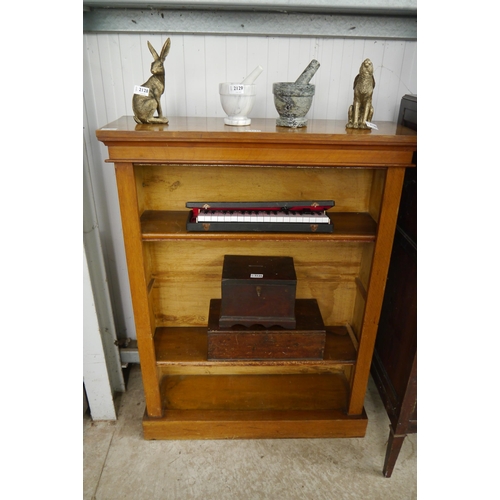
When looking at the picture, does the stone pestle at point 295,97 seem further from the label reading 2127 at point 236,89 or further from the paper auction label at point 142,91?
the paper auction label at point 142,91

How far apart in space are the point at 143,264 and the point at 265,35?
3.63ft

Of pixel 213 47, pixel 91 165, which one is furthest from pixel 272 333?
pixel 213 47

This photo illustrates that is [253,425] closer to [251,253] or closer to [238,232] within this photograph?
[251,253]

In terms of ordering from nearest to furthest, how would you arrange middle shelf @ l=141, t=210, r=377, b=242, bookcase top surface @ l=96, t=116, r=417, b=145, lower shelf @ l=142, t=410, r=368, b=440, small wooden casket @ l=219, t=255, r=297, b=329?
bookcase top surface @ l=96, t=116, r=417, b=145
middle shelf @ l=141, t=210, r=377, b=242
small wooden casket @ l=219, t=255, r=297, b=329
lower shelf @ l=142, t=410, r=368, b=440

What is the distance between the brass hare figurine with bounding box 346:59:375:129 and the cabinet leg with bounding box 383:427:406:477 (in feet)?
4.32

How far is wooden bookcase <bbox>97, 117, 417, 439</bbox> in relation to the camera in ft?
4.45

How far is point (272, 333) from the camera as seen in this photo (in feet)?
5.55

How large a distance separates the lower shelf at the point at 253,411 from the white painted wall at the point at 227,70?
1.28 m

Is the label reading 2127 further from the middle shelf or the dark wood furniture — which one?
the dark wood furniture

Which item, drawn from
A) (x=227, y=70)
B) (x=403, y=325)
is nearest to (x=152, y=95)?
(x=227, y=70)

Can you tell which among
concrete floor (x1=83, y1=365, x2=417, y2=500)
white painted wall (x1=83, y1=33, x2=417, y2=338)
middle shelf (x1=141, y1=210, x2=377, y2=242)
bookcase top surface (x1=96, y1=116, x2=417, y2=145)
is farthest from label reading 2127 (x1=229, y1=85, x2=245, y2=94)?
concrete floor (x1=83, y1=365, x2=417, y2=500)

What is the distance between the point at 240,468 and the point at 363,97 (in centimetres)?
167

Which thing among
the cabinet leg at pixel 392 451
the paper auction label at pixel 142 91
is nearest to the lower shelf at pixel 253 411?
the cabinet leg at pixel 392 451

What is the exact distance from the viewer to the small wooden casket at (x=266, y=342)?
169cm
